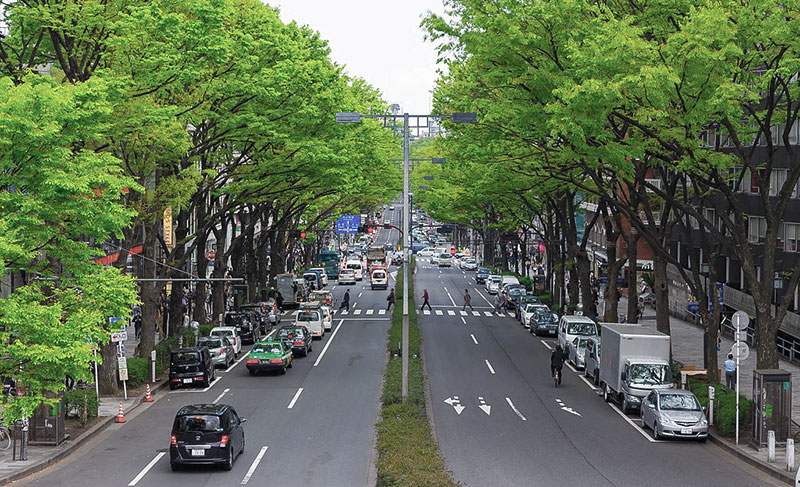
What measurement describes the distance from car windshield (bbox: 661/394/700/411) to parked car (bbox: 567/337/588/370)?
14171mm

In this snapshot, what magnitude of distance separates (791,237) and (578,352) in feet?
48.3

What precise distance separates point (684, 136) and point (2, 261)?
60.3ft

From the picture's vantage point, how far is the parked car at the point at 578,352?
44.6 m

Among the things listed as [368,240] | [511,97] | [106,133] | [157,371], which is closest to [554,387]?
[511,97]

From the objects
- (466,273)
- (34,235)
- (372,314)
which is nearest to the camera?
(34,235)

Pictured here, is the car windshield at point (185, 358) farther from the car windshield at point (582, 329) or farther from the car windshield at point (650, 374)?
the car windshield at point (582, 329)

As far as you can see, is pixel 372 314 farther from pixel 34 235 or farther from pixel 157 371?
pixel 34 235

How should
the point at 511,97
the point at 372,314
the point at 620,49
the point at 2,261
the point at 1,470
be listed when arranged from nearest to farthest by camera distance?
the point at 2,261
the point at 1,470
the point at 620,49
the point at 511,97
the point at 372,314

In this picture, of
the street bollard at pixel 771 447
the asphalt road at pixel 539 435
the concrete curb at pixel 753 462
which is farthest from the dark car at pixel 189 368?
the street bollard at pixel 771 447

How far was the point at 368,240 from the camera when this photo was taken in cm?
19675

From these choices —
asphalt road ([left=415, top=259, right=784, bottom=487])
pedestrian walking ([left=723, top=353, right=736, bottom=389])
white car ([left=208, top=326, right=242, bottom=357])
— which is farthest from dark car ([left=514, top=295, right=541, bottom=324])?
pedestrian walking ([left=723, top=353, right=736, bottom=389])

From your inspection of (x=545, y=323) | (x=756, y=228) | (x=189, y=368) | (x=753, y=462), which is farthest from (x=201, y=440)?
(x=756, y=228)

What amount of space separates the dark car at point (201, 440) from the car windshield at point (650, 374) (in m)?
15.1

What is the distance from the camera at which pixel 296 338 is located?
49156 millimetres
